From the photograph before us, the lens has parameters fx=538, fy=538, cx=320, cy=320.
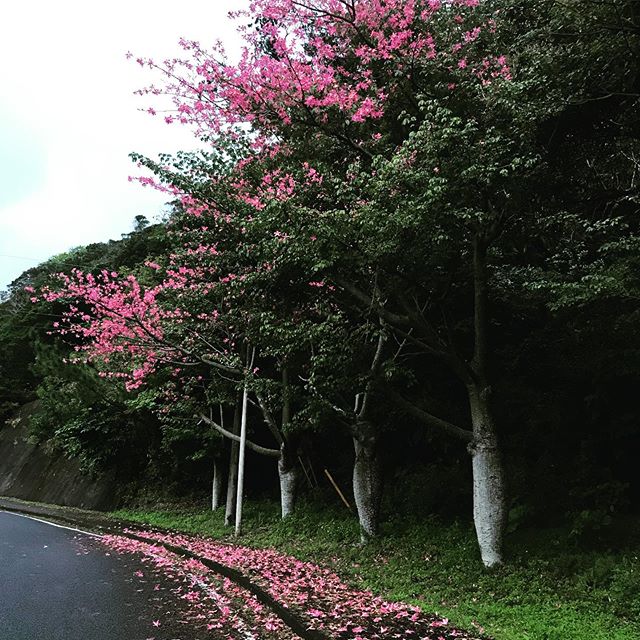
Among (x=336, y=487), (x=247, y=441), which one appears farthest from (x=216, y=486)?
(x=336, y=487)

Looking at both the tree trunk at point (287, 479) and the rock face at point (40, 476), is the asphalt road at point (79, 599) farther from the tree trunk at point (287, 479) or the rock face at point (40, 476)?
the rock face at point (40, 476)

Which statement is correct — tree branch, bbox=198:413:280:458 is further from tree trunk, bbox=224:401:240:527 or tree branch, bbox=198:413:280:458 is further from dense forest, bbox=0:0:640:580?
dense forest, bbox=0:0:640:580

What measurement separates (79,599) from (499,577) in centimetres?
571

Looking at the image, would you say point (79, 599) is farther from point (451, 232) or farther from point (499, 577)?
point (451, 232)

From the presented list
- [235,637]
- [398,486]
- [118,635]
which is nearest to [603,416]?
[398,486]

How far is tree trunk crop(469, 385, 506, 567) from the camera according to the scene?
8070 mm

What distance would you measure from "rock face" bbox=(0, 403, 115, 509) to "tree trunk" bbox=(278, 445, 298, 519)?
9.89 m

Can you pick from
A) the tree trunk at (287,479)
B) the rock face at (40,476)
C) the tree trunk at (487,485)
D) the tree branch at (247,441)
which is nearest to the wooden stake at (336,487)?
the tree trunk at (287,479)

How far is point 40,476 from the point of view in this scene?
26766 millimetres

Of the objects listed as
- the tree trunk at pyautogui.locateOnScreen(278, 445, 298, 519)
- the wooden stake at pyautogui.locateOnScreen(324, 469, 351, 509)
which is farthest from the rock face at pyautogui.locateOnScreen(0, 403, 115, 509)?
the wooden stake at pyautogui.locateOnScreen(324, 469, 351, 509)

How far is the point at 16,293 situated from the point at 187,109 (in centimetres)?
3499

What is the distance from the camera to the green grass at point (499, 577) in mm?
5914

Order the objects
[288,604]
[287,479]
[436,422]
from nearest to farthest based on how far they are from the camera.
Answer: [288,604] → [436,422] → [287,479]

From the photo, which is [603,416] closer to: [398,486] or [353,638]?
[398,486]
